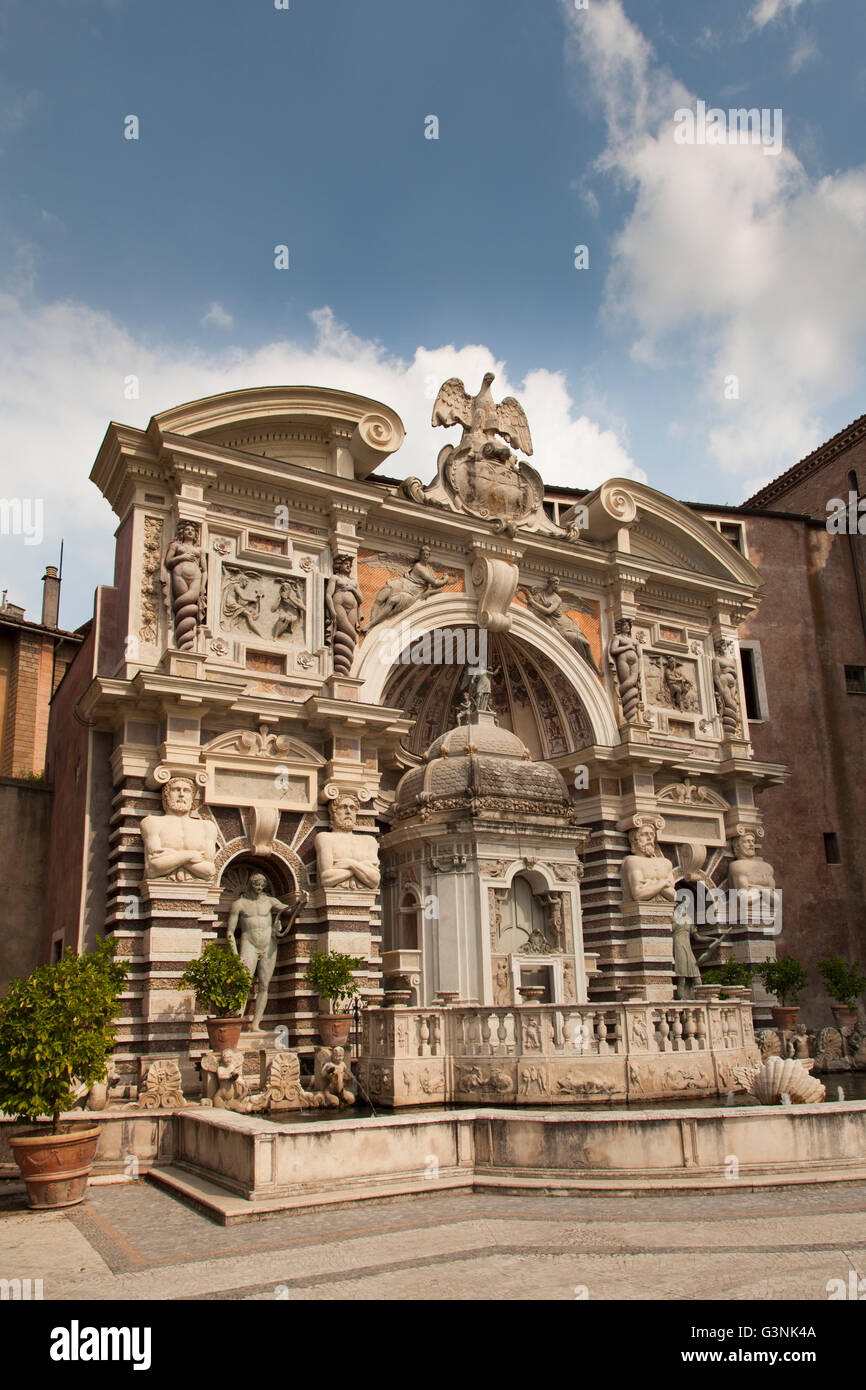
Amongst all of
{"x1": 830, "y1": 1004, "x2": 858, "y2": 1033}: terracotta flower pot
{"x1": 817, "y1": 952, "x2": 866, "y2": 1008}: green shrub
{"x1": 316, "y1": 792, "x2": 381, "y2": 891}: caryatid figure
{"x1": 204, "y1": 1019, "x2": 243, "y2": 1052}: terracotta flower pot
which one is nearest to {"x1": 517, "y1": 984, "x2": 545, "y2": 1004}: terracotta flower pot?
{"x1": 316, "y1": 792, "x2": 381, "y2": 891}: caryatid figure

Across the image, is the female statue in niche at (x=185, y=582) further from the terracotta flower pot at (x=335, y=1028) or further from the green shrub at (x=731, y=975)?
the green shrub at (x=731, y=975)

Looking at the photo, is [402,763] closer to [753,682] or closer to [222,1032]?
[222,1032]

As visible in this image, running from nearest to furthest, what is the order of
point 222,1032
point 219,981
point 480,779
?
point 222,1032
point 219,981
point 480,779

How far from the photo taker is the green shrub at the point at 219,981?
52.7 ft

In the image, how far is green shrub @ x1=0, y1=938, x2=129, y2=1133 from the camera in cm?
1082

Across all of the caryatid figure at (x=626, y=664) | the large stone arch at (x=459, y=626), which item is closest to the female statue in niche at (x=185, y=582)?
the large stone arch at (x=459, y=626)

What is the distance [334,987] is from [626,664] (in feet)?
38.4

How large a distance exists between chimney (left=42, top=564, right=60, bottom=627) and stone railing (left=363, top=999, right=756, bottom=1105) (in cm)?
2286

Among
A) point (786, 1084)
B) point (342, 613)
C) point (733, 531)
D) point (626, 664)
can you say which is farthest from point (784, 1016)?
point (733, 531)

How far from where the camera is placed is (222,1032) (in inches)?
628

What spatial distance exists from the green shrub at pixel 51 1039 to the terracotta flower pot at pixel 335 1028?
237 inches

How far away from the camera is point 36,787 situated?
77.5ft
